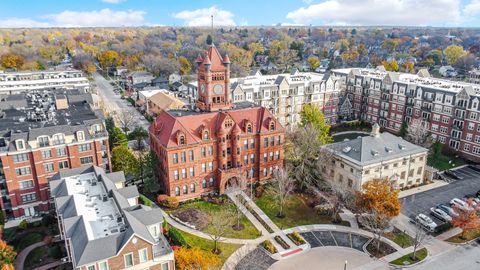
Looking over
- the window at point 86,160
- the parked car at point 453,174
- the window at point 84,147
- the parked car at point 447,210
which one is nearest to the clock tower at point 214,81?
the window at point 84,147

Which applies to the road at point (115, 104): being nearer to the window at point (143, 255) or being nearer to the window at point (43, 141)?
the window at point (43, 141)

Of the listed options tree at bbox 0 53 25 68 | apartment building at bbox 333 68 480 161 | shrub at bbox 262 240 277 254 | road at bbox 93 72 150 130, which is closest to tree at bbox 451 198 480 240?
shrub at bbox 262 240 277 254

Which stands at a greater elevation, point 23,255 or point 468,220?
point 468,220

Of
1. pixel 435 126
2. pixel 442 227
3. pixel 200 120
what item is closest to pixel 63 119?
pixel 200 120

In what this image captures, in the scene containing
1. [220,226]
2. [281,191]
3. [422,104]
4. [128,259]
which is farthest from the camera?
[422,104]

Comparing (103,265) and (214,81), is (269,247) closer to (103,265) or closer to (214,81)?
(103,265)

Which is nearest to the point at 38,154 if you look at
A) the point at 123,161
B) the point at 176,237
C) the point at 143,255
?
the point at 123,161

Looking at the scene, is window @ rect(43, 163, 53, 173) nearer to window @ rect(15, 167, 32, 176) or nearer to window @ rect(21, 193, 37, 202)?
window @ rect(15, 167, 32, 176)
